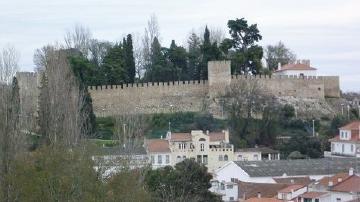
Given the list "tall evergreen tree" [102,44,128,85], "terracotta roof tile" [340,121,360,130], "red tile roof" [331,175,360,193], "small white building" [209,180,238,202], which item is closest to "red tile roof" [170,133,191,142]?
"small white building" [209,180,238,202]

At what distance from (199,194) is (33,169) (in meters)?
14.7

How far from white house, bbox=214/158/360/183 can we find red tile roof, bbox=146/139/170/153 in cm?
406

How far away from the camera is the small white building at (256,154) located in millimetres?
53094

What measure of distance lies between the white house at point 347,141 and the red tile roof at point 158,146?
9.61 meters

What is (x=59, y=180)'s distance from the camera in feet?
77.0

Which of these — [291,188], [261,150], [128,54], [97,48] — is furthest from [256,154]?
[97,48]

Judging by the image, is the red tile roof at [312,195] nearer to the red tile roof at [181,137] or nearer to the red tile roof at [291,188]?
the red tile roof at [291,188]

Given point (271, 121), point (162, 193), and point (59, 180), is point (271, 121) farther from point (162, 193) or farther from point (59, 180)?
point (59, 180)

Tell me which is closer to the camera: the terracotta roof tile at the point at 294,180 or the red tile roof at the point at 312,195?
the red tile roof at the point at 312,195

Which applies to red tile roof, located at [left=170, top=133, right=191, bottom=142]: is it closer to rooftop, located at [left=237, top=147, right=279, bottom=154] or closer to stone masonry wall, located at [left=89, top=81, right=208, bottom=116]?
rooftop, located at [left=237, top=147, right=279, bottom=154]

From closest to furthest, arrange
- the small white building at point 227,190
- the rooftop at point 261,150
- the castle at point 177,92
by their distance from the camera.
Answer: the small white building at point 227,190 < the rooftop at point 261,150 < the castle at point 177,92

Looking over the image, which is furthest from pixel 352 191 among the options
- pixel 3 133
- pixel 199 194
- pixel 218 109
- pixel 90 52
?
pixel 90 52

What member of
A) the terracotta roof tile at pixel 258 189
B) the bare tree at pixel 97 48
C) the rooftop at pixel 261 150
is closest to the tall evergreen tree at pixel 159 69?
the bare tree at pixel 97 48

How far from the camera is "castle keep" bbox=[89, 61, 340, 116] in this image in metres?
63.0
